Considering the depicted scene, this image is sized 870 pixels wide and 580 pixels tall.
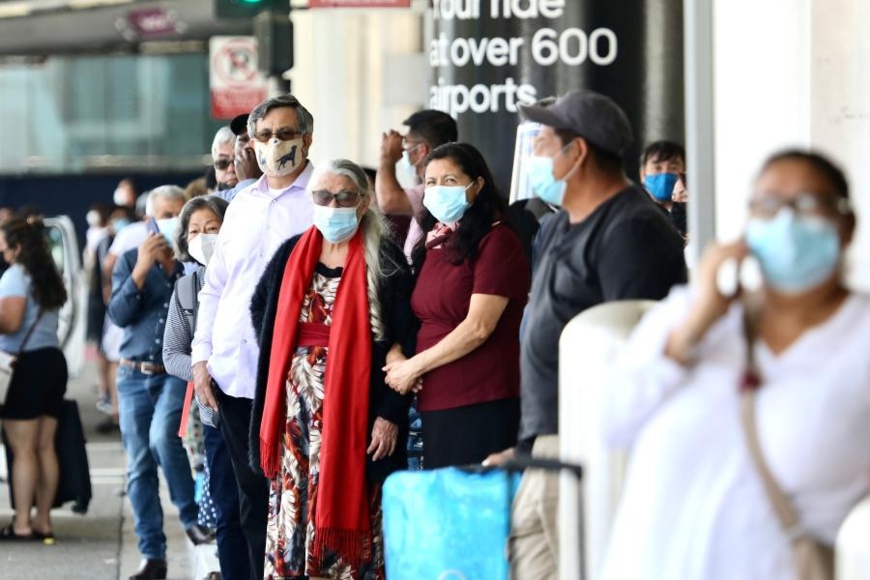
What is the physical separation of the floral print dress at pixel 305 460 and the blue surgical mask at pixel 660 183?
71.6 inches

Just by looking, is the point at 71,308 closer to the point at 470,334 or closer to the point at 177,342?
the point at 177,342

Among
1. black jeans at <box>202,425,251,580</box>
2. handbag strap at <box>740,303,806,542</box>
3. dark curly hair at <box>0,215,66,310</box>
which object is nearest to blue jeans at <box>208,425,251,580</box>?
black jeans at <box>202,425,251,580</box>

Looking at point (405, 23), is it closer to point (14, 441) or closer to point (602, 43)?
point (14, 441)

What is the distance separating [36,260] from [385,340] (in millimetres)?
4530

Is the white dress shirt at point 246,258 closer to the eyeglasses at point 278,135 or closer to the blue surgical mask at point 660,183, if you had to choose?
the eyeglasses at point 278,135

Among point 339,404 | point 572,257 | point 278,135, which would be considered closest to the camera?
point 572,257

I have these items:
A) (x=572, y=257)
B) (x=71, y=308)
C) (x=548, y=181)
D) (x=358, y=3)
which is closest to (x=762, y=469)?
(x=572, y=257)

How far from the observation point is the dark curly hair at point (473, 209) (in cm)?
654

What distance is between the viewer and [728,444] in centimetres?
353

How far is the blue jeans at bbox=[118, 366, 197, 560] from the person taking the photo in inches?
365

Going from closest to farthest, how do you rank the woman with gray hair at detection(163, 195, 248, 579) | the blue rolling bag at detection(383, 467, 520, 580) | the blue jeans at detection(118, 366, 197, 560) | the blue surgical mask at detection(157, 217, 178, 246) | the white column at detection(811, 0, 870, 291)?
1. the blue rolling bag at detection(383, 467, 520, 580)
2. the white column at detection(811, 0, 870, 291)
3. the woman with gray hair at detection(163, 195, 248, 579)
4. the blue jeans at detection(118, 366, 197, 560)
5. the blue surgical mask at detection(157, 217, 178, 246)

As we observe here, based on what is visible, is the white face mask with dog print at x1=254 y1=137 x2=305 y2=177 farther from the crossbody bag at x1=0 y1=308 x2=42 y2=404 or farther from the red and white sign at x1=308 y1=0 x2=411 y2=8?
the red and white sign at x1=308 y1=0 x2=411 y2=8

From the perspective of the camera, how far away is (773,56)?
6.51m

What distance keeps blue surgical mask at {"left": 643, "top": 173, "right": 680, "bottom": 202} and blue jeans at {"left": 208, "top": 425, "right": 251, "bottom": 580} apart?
2.13 m
